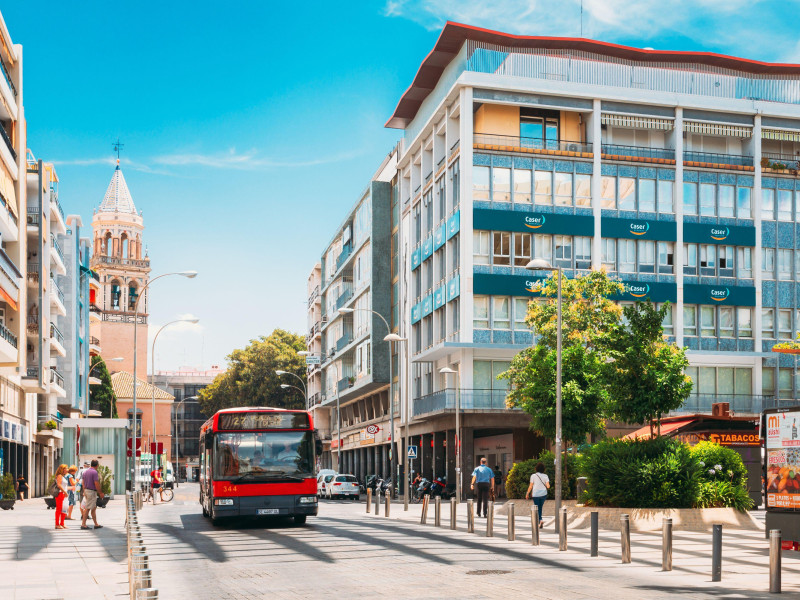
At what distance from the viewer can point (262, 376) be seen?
98.6m

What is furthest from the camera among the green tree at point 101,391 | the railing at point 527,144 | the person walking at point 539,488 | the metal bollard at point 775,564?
the green tree at point 101,391

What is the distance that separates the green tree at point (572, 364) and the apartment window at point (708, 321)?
Result: 1518cm

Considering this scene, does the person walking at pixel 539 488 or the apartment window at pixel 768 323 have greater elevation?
the apartment window at pixel 768 323

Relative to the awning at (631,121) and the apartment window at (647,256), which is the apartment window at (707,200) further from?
the awning at (631,121)

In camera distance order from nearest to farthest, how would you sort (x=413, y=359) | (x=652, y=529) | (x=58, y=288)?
(x=652, y=529) < (x=413, y=359) < (x=58, y=288)

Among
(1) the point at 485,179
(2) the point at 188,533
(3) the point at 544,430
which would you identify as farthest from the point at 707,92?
(2) the point at 188,533

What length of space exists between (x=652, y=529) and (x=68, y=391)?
1968 inches

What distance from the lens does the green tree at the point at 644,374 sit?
26.8 metres

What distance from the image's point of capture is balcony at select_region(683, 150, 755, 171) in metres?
53.8

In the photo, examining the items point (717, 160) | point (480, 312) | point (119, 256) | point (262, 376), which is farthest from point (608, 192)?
point (119, 256)

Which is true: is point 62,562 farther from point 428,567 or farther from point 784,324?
point 784,324

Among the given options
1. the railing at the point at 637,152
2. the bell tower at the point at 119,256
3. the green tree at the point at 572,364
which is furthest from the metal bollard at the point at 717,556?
the bell tower at the point at 119,256

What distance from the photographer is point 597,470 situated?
82.6 ft

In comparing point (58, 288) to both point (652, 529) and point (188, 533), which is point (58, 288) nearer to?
point (188, 533)
